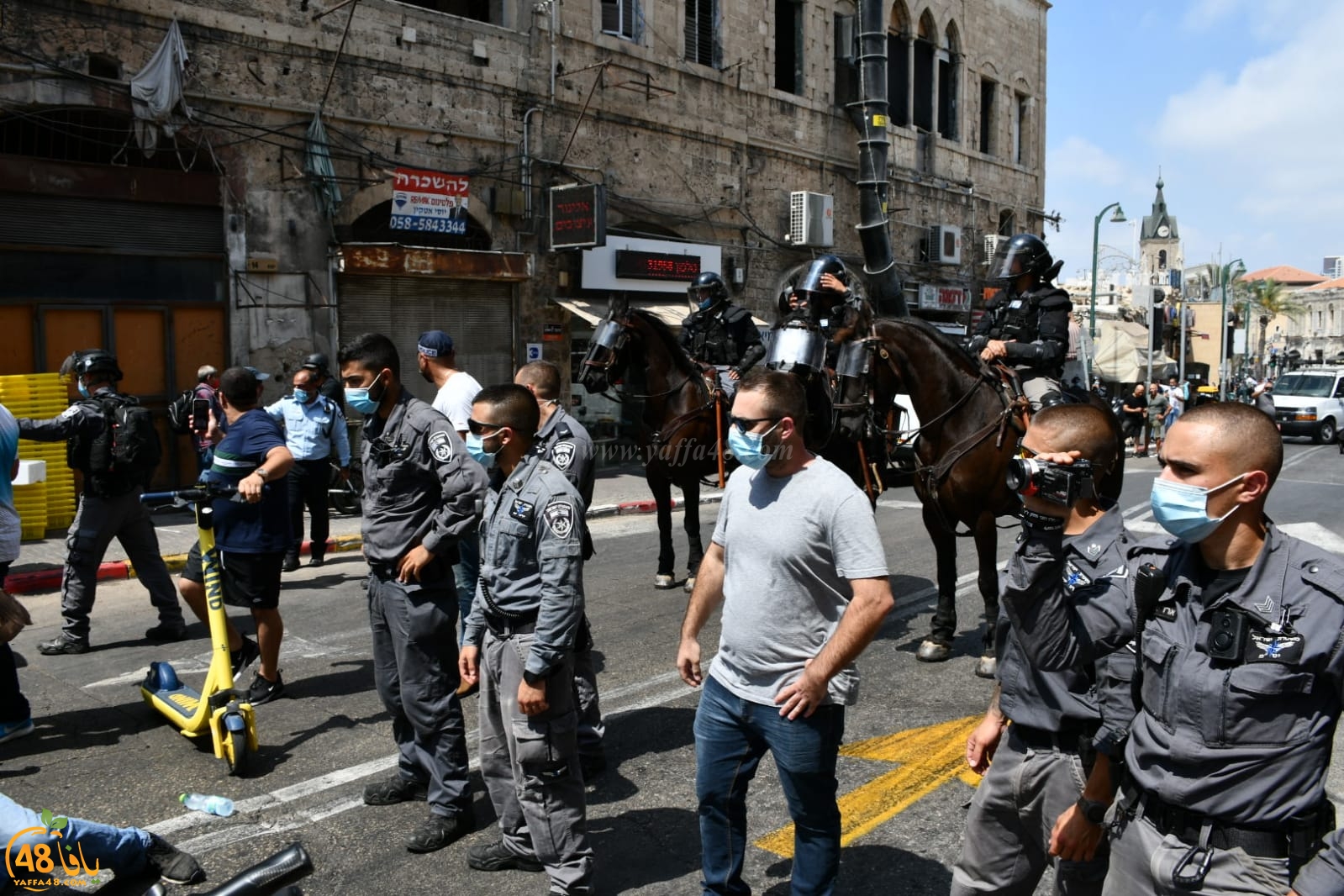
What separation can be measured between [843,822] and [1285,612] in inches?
106

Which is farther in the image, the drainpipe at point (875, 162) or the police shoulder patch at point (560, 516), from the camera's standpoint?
the drainpipe at point (875, 162)

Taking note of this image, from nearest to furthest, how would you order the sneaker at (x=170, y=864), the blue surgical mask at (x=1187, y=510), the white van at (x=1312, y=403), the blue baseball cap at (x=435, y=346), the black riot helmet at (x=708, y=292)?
the blue surgical mask at (x=1187, y=510) → the sneaker at (x=170, y=864) → the blue baseball cap at (x=435, y=346) → the black riot helmet at (x=708, y=292) → the white van at (x=1312, y=403)

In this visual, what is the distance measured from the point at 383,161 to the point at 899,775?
13.3m

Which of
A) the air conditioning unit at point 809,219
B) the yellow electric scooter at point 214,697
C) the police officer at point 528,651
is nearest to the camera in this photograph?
the police officer at point 528,651

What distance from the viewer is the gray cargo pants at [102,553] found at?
734cm

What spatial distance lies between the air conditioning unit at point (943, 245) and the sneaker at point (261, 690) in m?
24.6

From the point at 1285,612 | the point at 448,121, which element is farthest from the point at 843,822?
the point at 448,121

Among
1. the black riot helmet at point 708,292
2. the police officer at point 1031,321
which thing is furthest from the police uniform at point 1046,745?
the black riot helmet at point 708,292

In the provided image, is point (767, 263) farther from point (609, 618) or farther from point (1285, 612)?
point (1285, 612)

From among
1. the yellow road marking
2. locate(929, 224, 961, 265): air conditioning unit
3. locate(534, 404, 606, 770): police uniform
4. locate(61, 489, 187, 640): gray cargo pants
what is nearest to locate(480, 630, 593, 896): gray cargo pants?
locate(534, 404, 606, 770): police uniform

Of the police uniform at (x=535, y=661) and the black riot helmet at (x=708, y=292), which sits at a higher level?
the black riot helmet at (x=708, y=292)

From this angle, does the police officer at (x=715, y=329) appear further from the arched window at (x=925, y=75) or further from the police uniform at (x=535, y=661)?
the arched window at (x=925, y=75)

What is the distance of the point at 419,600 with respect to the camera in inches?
183

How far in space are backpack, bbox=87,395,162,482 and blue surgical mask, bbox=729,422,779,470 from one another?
5203mm
